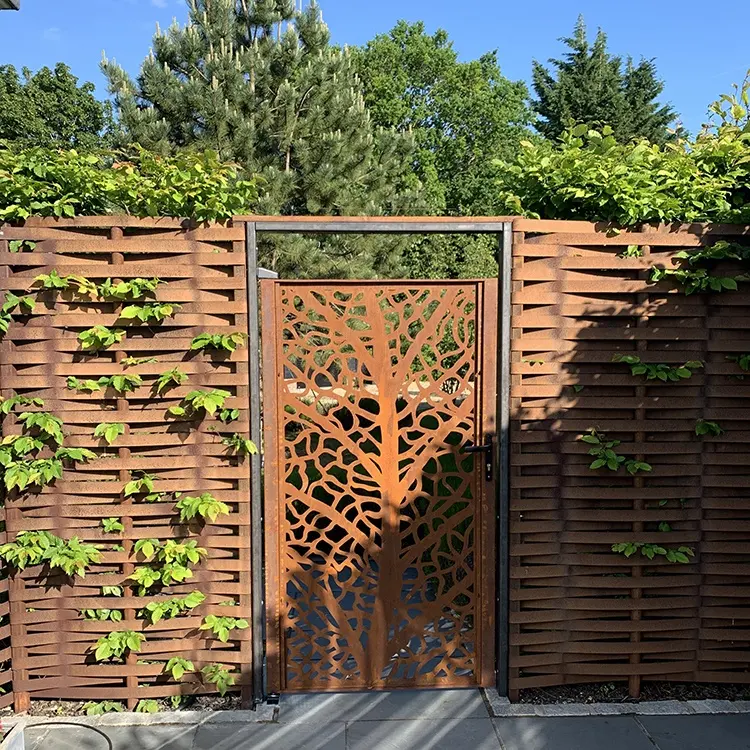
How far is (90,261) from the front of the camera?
2670 millimetres

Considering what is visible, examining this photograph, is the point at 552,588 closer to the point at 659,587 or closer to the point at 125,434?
the point at 659,587

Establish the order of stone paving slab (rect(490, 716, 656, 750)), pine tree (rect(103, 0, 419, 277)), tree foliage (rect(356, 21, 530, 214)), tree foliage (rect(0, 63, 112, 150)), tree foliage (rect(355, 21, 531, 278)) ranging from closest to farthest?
1. stone paving slab (rect(490, 716, 656, 750))
2. pine tree (rect(103, 0, 419, 277))
3. tree foliage (rect(0, 63, 112, 150))
4. tree foliage (rect(355, 21, 531, 278))
5. tree foliage (rect(356, 21, 530, 214))

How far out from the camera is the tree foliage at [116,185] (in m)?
2.60

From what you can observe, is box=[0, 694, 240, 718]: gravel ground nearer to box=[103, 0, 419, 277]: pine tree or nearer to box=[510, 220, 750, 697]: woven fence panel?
box=[510, 220, 750, 697]: woven fence panel

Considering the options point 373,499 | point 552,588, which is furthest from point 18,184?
point 552,588

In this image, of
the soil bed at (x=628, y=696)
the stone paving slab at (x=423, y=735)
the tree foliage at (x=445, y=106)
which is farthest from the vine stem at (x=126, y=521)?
the tree foliage at (x=445, y=106)

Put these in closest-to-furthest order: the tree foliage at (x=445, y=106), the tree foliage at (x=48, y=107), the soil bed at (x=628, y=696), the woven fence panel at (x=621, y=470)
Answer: the woven fence panel at (x=621, y=470)
the soil bed at (x=628, y=696)
the tree foliage at (x=48, y=107)
the tree foliage at (x=445, y=106)

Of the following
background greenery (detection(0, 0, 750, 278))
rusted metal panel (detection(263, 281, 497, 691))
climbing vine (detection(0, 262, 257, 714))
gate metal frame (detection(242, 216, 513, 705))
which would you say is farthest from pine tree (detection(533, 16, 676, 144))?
climbing vine (detection(0, 262, 257, 714))

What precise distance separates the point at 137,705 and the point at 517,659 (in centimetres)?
Answer: 171

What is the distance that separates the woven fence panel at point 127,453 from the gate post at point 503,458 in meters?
1.12

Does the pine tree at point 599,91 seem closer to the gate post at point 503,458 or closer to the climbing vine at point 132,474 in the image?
the gate post at point 503,458

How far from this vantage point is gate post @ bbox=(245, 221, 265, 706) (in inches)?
106

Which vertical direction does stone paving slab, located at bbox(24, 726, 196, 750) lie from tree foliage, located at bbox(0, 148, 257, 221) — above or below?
below

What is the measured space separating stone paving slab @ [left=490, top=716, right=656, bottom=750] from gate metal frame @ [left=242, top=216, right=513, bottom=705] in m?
0.24
